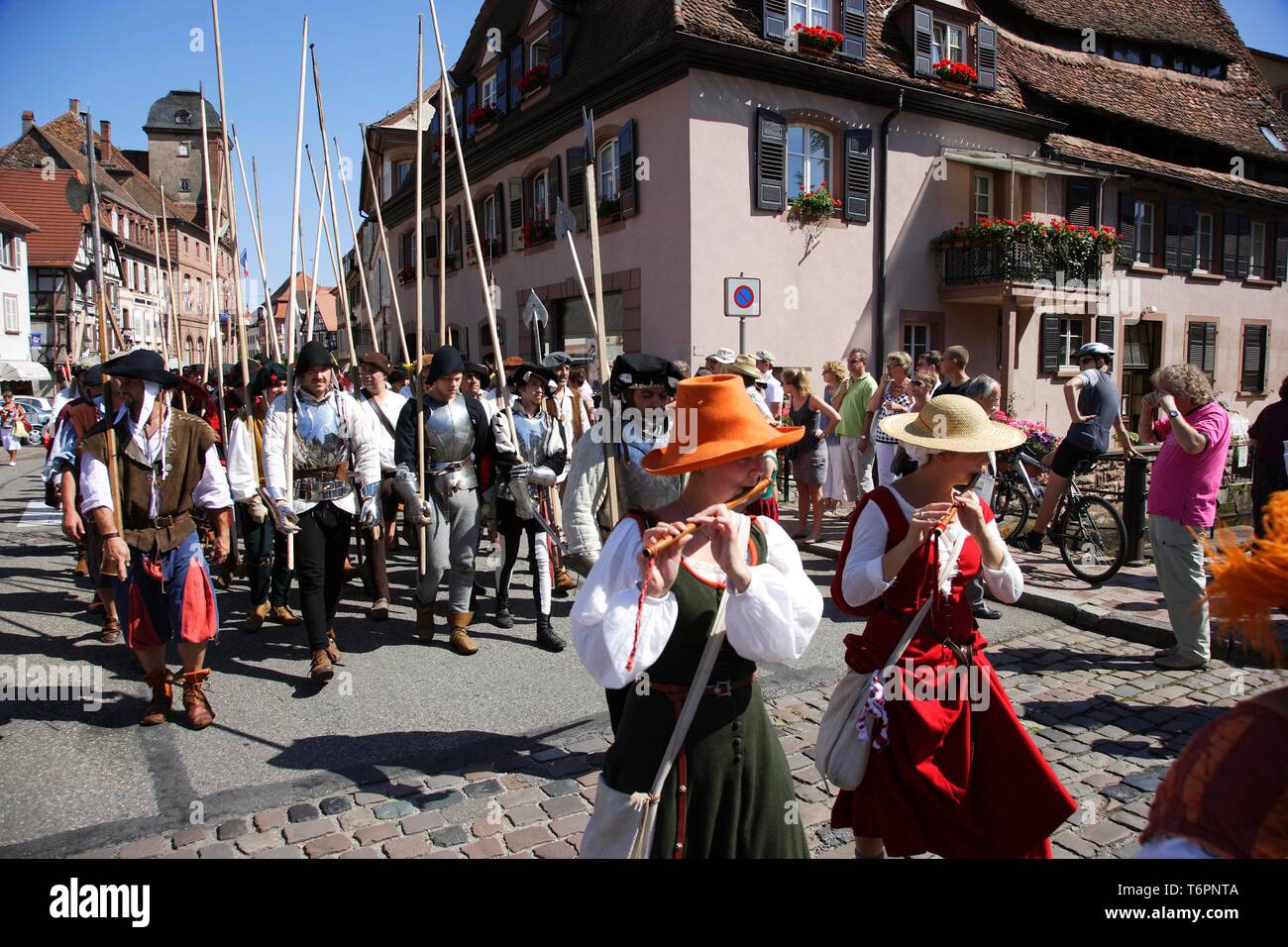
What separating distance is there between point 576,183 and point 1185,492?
14.7 metres

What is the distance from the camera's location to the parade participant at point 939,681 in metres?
2.50

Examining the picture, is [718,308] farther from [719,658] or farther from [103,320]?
[719,658]

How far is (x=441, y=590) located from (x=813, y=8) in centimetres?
1413

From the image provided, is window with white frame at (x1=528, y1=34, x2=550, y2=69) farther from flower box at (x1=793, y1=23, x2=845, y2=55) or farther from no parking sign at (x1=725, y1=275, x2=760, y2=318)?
no parking sign at (x1=725, y1=275, x2=760, y2=318)

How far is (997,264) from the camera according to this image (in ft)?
56.5

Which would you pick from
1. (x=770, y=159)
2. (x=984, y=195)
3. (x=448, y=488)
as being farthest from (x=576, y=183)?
(x=448, y=488)

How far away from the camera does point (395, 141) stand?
2698 centimetres

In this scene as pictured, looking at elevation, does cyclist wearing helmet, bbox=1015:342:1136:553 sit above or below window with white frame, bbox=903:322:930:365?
below

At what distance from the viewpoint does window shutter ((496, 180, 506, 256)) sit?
20.6 metres

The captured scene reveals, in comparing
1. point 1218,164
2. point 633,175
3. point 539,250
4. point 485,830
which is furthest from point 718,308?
point 1218,164

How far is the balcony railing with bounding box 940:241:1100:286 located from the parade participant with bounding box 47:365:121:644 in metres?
15.9

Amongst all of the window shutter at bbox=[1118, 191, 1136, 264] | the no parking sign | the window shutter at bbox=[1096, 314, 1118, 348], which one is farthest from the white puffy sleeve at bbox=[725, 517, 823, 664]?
the window shutter at bbox=[1118, 191, 1136, 264]

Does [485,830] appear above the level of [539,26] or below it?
below

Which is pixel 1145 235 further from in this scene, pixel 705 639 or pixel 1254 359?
pixel 705 639
